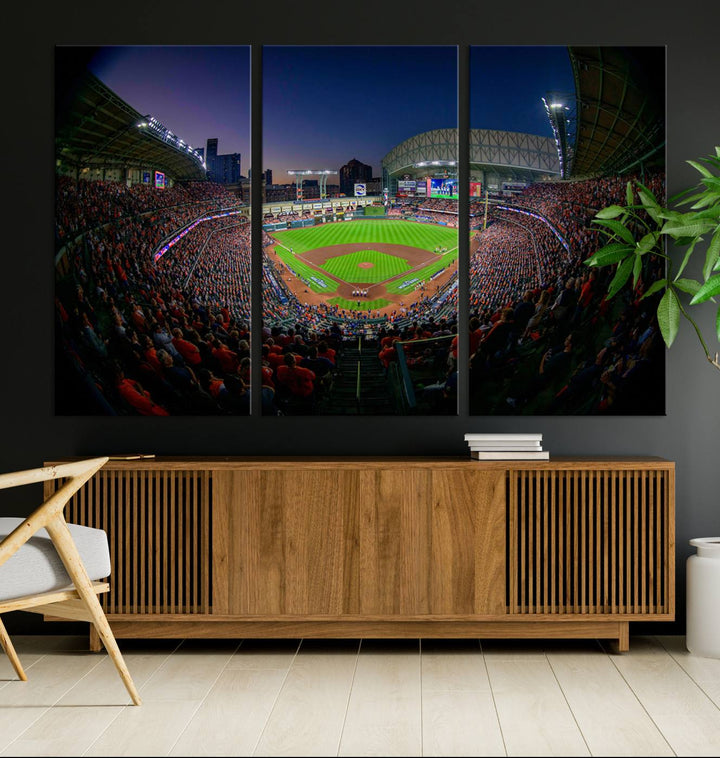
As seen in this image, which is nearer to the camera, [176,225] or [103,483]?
[103,483]

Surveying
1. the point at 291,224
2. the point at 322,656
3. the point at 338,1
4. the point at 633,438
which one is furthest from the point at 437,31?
the point at 322,656

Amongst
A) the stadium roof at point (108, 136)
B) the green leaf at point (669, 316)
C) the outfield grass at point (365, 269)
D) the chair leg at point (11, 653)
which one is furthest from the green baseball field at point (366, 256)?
the chair leg at point (11, 653)

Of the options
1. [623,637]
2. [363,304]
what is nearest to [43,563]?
[363,304]

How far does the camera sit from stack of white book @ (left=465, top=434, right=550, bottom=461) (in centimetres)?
349

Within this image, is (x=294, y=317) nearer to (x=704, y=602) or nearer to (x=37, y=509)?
(x=37, y=509)

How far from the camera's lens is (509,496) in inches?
136

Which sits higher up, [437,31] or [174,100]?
[437,31]

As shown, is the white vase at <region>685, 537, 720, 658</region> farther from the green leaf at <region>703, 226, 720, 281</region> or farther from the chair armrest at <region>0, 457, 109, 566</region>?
the chair armrest at <region>0, 457, 109, 566</region>

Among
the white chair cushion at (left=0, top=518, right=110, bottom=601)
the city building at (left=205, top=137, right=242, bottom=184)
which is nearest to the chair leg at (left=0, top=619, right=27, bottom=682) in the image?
the white chair cushion at (left=0, top=518, right=110, bottom=601)

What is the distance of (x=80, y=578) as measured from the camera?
279cm

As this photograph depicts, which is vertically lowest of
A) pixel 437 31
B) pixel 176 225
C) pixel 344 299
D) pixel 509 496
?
pixel 509 496

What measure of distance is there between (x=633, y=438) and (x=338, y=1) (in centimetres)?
227

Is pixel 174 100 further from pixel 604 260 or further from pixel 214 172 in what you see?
pixel 604 260

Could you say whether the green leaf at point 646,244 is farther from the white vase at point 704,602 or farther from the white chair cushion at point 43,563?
the white chair cushion at point 43,563
